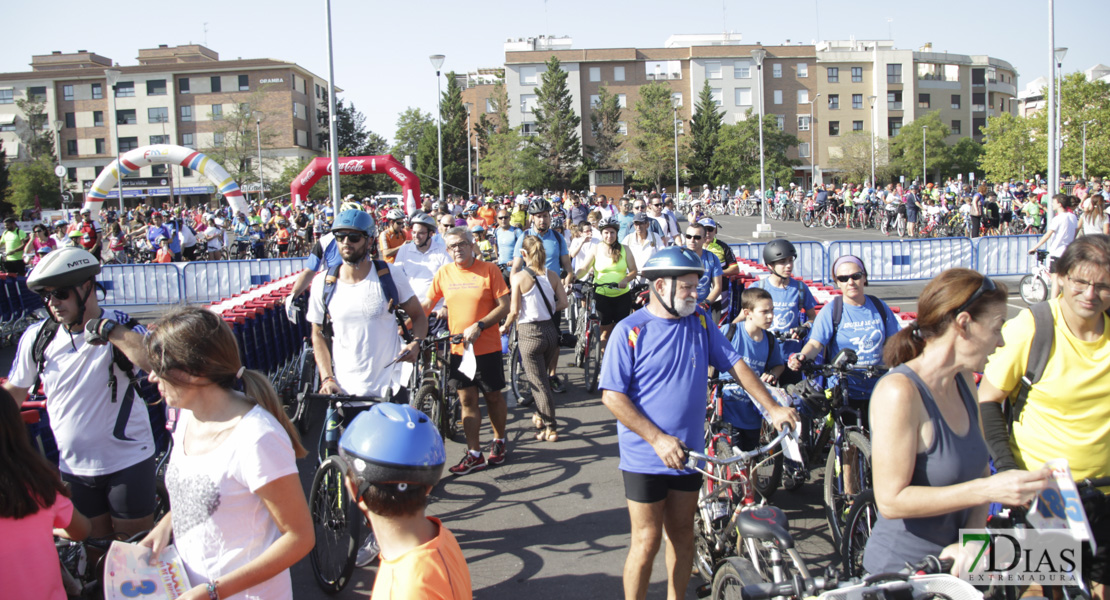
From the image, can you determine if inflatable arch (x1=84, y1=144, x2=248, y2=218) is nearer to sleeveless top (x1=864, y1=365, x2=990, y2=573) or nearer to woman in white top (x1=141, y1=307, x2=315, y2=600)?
woman in white top (x1=141, y1=307, x2=315, y2=600)

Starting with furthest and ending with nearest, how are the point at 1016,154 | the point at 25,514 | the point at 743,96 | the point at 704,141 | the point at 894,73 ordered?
the point at 894,73, the point at 743,96, the point at 704,141, the point at 1016,154, the point at 25,514

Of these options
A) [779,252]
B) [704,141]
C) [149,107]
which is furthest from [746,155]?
[779,252]

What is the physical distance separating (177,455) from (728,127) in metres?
75.6

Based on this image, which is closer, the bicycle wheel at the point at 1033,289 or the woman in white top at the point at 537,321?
the woman in white top at the point at 537,321

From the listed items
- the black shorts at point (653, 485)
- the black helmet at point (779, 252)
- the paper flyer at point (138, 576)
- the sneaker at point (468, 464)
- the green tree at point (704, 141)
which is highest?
the green tree at point (704, 141)

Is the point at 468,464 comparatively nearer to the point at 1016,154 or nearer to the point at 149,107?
the point at 1016,154

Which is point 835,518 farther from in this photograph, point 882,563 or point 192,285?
point 192,285

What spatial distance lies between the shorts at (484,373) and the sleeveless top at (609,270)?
2.80 m

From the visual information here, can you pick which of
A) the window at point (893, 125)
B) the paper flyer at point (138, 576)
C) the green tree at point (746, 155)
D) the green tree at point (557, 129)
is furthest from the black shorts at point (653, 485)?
the window at point (893, 125)

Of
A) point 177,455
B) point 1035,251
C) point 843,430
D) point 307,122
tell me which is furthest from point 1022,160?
point 307,122

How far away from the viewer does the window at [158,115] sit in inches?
3132

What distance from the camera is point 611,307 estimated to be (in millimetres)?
9320

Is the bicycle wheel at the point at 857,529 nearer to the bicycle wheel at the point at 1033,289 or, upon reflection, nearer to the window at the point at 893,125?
the bicycle wheel at the point at 1033,289

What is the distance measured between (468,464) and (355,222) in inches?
101
